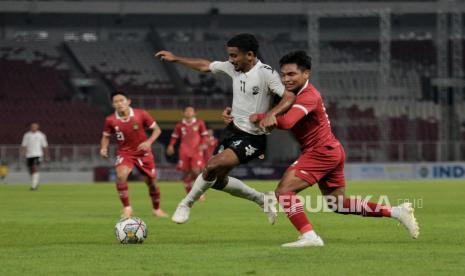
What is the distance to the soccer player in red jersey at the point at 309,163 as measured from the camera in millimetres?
10609

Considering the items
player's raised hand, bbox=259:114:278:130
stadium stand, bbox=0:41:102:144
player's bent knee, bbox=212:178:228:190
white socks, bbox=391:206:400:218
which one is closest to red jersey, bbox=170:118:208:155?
player's bent knee, bbox=212:178:228:190

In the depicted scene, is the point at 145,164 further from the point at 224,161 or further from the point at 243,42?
the point at 243,42

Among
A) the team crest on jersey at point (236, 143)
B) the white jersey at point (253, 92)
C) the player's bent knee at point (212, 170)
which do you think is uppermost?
the white jersey at point (253, 92)

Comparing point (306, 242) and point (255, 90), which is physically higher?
point (255, 90)

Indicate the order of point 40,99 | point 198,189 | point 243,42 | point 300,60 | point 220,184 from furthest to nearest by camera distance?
point 40,99 → point 220,184 → point 198,189 → point 243,42 → point 300,60

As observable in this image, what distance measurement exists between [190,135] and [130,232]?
14.9 meters

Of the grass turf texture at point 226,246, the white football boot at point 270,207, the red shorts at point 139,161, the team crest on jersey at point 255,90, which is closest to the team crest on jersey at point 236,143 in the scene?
the team crest on jersey at point 255,90

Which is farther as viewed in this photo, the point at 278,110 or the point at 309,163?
the point at 309,163

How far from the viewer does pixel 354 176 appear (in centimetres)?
4453

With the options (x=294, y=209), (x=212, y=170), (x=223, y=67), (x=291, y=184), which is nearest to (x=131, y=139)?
(x=223, y=67)

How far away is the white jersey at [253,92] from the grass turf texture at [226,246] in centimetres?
148

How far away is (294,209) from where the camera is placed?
34.9 ft

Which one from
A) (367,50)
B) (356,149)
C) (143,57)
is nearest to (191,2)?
(143,57)

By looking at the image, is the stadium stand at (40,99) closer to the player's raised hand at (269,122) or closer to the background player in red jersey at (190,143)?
the background player in red jersey at (190,143)
